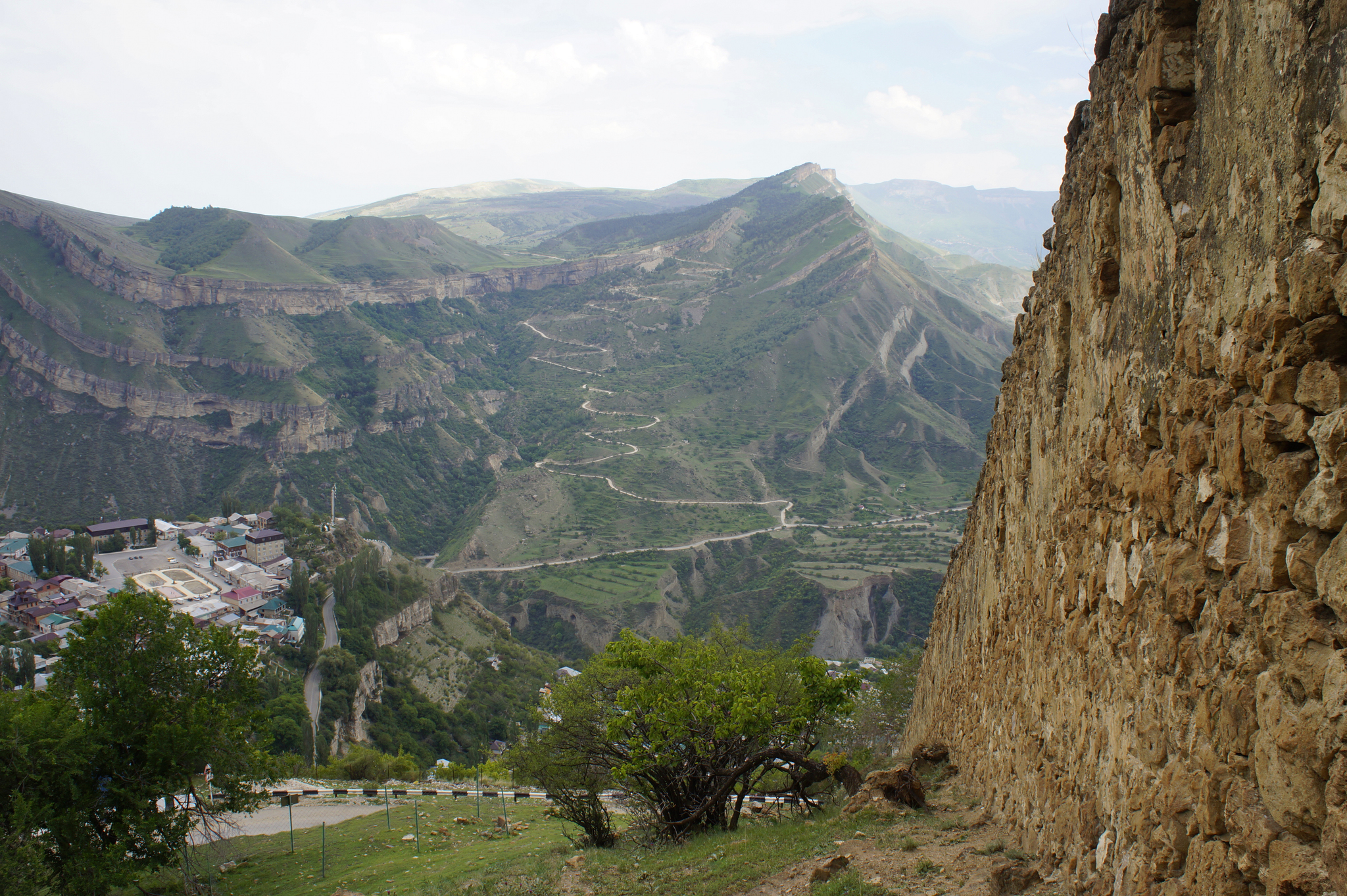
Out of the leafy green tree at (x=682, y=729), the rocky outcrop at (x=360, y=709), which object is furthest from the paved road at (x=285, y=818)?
the rocky outcrop at (x=360, y=709)

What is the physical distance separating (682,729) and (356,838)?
1339 centimetres

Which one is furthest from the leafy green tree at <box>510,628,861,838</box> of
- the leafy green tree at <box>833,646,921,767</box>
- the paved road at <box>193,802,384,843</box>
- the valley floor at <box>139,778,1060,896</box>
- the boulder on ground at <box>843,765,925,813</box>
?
the paved road at <box>193,802,384,843</box>

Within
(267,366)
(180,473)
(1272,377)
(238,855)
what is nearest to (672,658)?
(238,855)

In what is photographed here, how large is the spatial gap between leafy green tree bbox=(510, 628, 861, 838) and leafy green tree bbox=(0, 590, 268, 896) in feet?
29.0

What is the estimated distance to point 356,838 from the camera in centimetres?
2448

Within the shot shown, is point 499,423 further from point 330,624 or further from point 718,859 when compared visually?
point 718,859

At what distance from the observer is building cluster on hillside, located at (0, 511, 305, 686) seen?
66000 mm

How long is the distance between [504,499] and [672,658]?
107 meters

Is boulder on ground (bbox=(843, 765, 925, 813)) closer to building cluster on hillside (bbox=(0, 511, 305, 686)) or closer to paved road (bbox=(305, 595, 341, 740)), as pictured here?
paved road (bbox=(305, 595, 341, 740))

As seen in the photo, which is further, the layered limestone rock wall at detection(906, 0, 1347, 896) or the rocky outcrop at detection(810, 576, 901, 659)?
the rocky outcrop at detection(810, 576, 901, 659)

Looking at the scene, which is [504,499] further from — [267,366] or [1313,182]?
[1313,182]

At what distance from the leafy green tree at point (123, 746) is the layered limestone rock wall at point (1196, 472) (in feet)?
68.0

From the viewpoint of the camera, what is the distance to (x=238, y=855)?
77.4ft

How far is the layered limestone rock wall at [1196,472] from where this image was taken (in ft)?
14.6
